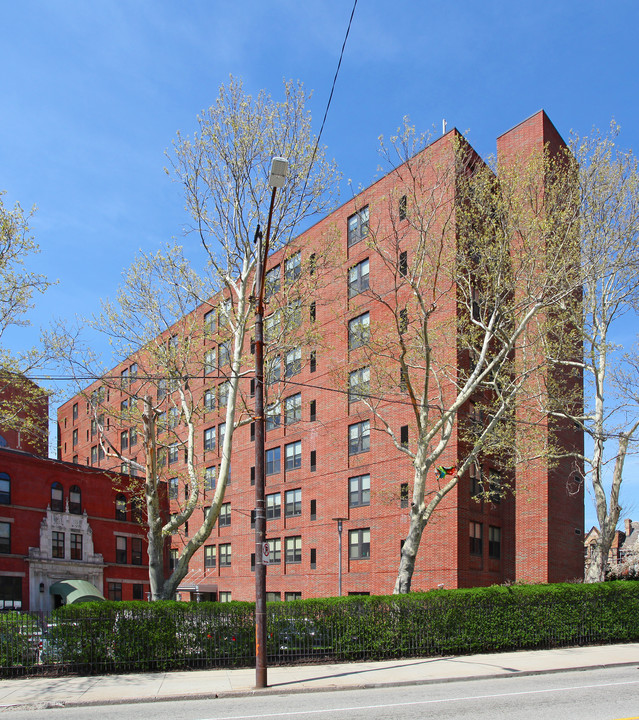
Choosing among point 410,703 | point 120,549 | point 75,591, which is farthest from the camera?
point 120,549

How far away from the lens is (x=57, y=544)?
44281 millimetres

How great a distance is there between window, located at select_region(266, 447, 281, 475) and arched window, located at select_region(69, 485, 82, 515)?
545 inches

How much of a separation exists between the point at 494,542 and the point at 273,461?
16.1m

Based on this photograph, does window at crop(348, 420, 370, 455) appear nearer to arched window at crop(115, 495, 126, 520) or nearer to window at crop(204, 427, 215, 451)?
window at crop(204, 427, 215, 451)

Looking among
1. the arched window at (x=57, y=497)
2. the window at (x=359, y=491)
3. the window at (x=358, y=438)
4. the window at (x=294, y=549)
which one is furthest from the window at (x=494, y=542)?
the arched window at (x=57, y=497)

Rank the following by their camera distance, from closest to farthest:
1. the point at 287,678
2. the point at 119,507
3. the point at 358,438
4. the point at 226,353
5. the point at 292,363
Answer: the point at 287,678 → the point at 226,353 → the point at 292,363 → the point at 358,438 → the point at 119,507

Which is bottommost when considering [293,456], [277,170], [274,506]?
[274,506]

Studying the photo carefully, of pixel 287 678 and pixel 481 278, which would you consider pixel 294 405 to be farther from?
pixel 287 678

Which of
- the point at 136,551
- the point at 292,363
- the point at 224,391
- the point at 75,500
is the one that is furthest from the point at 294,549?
the point at 75,500

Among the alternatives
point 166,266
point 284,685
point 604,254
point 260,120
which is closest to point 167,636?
point 284,685

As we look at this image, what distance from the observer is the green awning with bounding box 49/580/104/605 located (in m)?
38.3

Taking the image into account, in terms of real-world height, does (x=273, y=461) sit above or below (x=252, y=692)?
above

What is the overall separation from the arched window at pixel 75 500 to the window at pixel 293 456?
15541mm

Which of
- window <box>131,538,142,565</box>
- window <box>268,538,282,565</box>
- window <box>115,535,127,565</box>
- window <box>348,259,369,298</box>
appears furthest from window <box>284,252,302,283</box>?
window <box>131,538,142,565</box>
